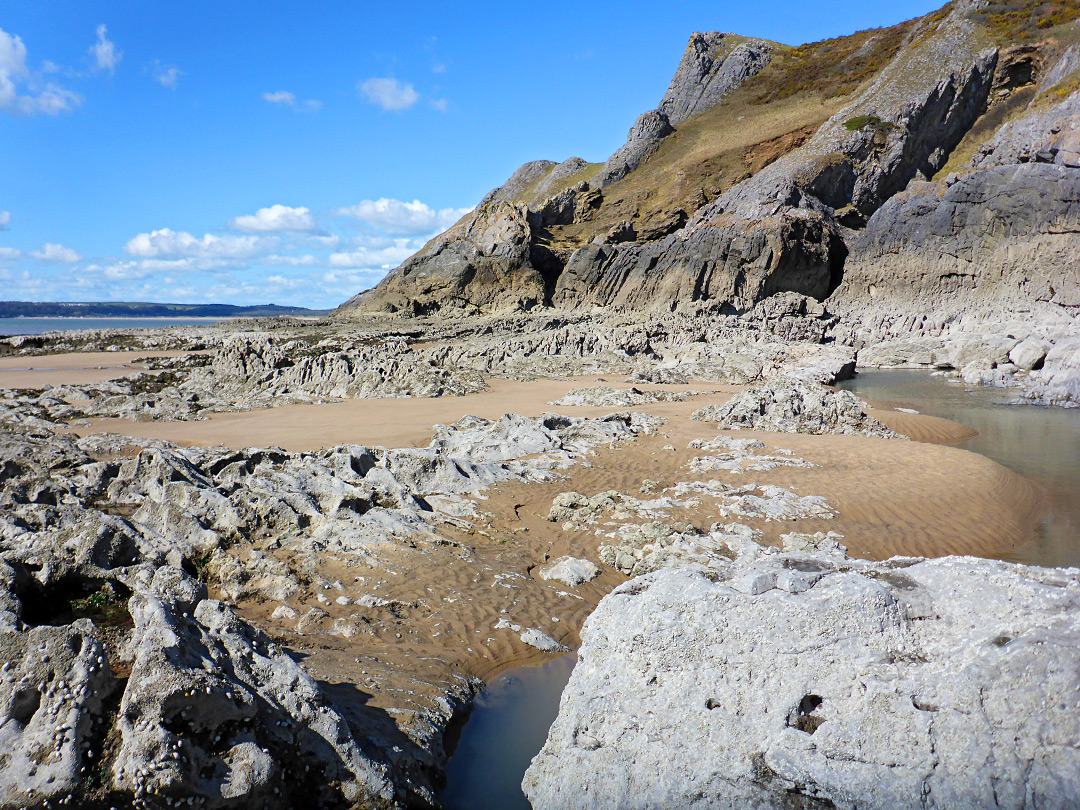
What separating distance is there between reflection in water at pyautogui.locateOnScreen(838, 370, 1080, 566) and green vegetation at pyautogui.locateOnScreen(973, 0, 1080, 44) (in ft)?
128

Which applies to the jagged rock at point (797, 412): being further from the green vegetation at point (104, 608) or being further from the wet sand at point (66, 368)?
the wet sand at point (66, 368)

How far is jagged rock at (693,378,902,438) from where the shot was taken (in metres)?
13.5

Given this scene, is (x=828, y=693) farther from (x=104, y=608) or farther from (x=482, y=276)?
(x=482, y=276)

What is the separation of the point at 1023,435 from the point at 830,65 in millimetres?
67225

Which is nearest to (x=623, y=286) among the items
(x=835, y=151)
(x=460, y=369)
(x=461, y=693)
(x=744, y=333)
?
(x=744, y=333)

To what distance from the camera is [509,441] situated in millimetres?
11086

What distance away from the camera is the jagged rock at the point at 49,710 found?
93.7 inches

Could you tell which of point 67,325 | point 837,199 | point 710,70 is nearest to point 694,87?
point 710,70

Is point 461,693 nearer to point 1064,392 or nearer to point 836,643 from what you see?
point 836,643

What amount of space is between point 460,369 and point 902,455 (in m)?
18.5

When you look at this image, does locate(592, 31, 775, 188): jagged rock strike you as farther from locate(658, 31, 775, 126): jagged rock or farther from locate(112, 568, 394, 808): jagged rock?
locate(112, 568, 394, 808): jagged rock

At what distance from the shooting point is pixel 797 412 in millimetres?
13875

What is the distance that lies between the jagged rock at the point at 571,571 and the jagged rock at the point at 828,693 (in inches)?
117

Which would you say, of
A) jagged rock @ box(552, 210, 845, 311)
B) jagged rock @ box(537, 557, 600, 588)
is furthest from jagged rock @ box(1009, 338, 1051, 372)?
jagged rock @ box(537, 557, 600, 588)
